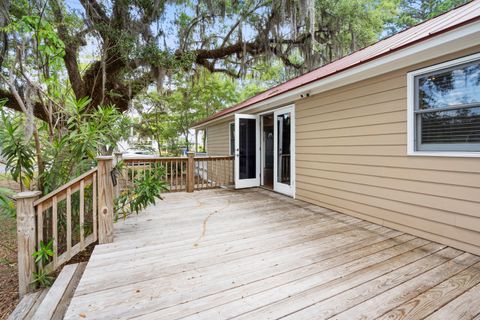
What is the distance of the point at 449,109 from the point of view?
251 cm

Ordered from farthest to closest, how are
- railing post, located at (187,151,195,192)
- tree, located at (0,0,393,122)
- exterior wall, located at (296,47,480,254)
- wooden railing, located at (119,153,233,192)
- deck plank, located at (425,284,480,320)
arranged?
railing post, located at (187,151,195,192) → tree, located at (0,0,393,122) → wooden railing, located at (119,153,233,192) → exterior wall, located at (296,47,480,254) → deck plank, located at (425,284,480,320)

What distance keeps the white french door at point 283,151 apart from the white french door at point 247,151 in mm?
817

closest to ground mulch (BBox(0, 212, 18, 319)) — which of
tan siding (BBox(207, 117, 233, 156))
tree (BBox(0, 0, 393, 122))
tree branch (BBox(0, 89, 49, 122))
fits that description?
tree (BBox(0, 0, 393, 122))

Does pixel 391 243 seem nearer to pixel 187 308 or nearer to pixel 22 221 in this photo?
pixel 187 308

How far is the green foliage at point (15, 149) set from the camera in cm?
224

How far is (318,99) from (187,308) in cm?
387

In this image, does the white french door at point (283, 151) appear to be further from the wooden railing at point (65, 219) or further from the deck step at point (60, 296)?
the deck step at point (60, 296)

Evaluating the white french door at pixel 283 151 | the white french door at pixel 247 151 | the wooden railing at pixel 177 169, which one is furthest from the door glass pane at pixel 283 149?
the wooden railing at pixel 177 169

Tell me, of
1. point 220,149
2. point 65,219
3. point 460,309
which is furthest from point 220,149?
point 460,309

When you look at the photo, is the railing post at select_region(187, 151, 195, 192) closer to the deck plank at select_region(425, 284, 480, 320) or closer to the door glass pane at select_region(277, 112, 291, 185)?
the door glass pane at select_region(277, 112, 291, 185)

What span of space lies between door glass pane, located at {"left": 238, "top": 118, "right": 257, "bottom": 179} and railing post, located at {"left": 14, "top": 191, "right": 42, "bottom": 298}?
435 cm

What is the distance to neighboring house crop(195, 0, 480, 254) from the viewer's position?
7.82ft

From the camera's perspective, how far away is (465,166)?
7.89 feet

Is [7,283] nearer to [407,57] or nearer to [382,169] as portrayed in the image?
[382,169]
